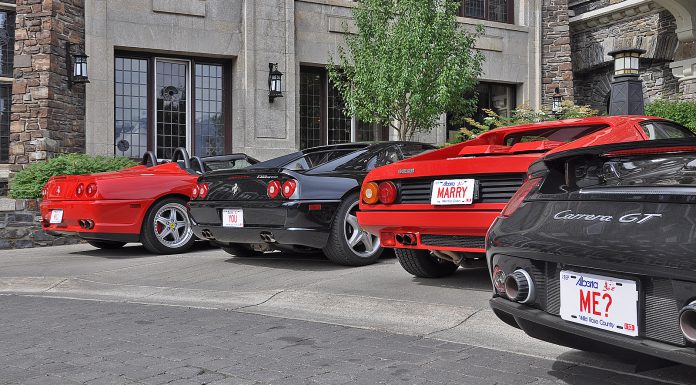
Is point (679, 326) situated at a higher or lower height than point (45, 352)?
higher

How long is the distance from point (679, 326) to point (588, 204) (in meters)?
0.64

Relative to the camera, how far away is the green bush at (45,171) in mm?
11914

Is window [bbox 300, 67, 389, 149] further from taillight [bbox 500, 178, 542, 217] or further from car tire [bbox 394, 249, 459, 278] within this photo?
taillight [bbox 500, 178, 542, 217]

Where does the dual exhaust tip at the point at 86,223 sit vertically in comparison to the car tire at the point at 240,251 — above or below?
above

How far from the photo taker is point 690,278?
247cm

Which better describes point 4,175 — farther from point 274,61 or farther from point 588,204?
point 588,204

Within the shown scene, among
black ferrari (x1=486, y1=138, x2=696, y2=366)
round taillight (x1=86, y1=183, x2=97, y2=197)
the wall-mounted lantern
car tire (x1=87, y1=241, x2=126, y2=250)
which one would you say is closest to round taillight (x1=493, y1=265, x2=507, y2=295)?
black ferrari (x1=486, y1=138, x2=696, y2=366)

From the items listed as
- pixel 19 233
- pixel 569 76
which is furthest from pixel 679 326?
pixel 569 76

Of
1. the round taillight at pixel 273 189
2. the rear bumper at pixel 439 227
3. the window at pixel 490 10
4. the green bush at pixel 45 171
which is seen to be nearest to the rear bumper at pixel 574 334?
the rear bumper at pixel 439 227

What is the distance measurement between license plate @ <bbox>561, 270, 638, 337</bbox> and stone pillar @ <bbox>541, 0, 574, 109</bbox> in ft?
59.6

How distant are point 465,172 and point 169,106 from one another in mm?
11718

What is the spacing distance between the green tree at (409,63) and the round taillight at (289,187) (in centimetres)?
678

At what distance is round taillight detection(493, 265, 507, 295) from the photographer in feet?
11.2

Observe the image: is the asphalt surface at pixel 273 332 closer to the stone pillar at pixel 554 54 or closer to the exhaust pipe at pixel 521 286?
the exhaust pipe at pixel 521 286
